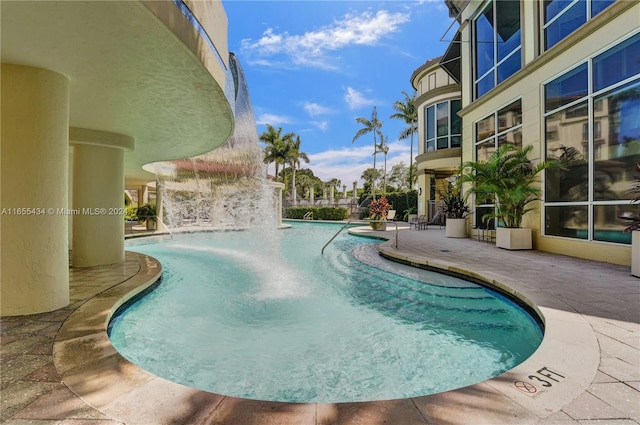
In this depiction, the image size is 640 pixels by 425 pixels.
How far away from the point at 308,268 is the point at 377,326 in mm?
3347

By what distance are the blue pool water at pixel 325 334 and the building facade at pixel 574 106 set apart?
3.41 m

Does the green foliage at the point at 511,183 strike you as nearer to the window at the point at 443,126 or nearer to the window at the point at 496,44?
the window at the point at 496,44

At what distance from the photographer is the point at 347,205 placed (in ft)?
92.4

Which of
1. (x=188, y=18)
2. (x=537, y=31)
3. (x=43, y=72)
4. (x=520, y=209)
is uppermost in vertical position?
(x=537, y=31)

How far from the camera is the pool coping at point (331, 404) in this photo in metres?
1.58

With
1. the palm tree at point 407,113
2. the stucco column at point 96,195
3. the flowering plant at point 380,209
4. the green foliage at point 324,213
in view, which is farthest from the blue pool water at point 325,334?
the palm tree at point 407,113

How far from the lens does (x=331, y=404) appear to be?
172 cm

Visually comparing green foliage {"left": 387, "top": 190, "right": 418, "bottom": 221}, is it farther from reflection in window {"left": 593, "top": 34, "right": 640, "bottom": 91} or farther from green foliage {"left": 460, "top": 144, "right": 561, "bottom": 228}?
reflection in window {"left": 593, "top": 34, "right": 640, "bottom": 91}

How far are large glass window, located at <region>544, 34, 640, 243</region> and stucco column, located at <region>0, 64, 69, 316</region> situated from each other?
337 inches

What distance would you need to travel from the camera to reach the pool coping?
1581 millimetres

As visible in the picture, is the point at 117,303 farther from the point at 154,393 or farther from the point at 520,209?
the point at 520,209

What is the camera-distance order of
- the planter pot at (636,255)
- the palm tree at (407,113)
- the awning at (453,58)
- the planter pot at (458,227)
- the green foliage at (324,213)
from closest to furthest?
1. the planter pot at (636,255)
2. the planter pot at (458,227)
3. the awning at (453,58)
4. the green foliage at (324,213)
5. the palm tree at (407,113)

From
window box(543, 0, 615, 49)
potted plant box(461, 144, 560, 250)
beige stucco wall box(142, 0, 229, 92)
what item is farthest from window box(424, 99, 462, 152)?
beige stucco wall box(142, 0, 229, 92)

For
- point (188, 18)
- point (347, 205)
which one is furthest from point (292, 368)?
point (347, 205)
